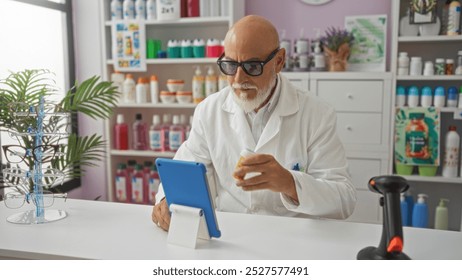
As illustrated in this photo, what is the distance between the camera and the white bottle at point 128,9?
331 centimetres

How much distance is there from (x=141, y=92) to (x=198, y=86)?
48 cm

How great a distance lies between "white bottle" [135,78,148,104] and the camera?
3402 mm

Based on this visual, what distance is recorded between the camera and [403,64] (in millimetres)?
2895

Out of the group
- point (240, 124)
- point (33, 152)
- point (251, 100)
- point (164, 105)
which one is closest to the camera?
point (33, 152)

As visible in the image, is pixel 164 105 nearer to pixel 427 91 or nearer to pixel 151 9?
pixel 151 9

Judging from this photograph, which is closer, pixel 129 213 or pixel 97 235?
pixel 97 235

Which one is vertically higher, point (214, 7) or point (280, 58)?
point (214, 7)

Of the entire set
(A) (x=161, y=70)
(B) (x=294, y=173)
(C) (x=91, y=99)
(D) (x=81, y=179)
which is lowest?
(D) (x=81, y=179)

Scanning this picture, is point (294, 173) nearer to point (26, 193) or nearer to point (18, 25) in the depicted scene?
point (26, 193)

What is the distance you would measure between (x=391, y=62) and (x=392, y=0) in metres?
0.44

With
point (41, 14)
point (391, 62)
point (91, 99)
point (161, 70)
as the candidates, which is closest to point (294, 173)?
point (91, 99)

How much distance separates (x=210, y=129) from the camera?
74.1 inches

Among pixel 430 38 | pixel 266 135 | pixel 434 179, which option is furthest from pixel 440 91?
pixel 266 135
